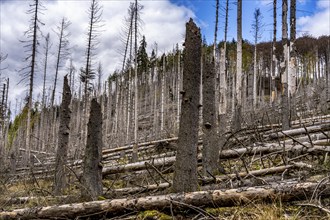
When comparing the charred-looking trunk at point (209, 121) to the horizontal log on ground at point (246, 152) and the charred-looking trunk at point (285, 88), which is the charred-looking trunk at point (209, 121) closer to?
the horizontal log on ground at point (246, 152)

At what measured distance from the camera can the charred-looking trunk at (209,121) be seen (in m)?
6.93

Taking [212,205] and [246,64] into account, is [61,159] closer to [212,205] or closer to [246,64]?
[212,205]

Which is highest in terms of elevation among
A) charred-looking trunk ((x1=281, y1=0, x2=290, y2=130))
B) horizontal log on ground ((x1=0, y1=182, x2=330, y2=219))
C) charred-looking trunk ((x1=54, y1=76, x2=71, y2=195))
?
charred-looking trunk ((x1=281, y1=0, x2=290, y2=130))

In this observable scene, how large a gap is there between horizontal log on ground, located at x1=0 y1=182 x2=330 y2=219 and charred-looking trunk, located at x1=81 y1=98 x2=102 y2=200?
860 mm

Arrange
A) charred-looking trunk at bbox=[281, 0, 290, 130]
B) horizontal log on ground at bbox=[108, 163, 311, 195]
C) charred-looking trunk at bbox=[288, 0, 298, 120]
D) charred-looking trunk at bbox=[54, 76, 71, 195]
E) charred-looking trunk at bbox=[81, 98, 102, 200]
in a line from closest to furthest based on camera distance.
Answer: horizontal log on ground at bbox=[108, 163, 311, 195]
charred-looking trunk at bbox=[81, 98, 102, 200]
charred-looking trunk at bbox=[54, 76, 71, 195]
charred-looking trunk at bbox=[281, 0, 290, 130]
charred-looking trunk at bbox=[288, 0, 298, 120]

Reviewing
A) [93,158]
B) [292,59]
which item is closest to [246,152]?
[93,158]

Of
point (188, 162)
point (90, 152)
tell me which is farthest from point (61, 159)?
point (188, 162)

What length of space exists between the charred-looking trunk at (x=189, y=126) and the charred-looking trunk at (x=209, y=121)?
1.58 meters

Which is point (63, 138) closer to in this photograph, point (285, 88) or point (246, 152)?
point (246, 152)

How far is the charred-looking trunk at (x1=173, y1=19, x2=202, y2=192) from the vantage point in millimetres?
5246

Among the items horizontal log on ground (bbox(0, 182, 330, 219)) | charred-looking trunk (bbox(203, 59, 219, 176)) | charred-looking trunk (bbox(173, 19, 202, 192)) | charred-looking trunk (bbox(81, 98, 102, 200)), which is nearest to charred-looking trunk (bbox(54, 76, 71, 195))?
charred-looking trunk (bbox(81, 98, 102, 200))

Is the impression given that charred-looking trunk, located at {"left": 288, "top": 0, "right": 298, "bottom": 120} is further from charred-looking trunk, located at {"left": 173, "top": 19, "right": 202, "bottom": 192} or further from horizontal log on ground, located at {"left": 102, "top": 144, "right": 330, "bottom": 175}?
charred-looking trunk, located at {"left": 173, "top": 19, "right": 202, "bottom": 192}

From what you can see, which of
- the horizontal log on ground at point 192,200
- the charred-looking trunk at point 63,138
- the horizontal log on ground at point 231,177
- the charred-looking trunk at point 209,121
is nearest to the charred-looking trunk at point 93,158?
the horizontal log on ground at point 231,177

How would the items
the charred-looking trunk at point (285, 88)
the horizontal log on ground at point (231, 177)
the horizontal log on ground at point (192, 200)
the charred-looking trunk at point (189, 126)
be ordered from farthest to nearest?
the charred-looking trunk at point (285, 88) < the horizontal log on ground at point (231, 177) < the charred-looking trunk at point (189, 126) < the horizontal log on ground at point (192, 200)
